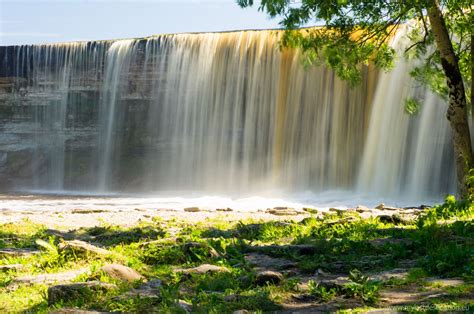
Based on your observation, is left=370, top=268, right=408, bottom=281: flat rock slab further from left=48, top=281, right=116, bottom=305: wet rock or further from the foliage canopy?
the foliage canopy

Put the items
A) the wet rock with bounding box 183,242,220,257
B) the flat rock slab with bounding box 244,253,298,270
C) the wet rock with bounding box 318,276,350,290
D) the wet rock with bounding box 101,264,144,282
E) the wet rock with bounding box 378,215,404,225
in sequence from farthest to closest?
the wet rock with bounding box 378,215,404,225, the wet rock with bounding box 183,242,220,257, the flat rock slab with bounding box 244,253,298,270, the wet rock with bounding box 101,264,144,282, the wet rock with bounding box 318,276,350,290

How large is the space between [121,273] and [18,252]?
2.80 metres

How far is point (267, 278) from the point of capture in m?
6.01

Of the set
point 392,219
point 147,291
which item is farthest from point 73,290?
point 392,219

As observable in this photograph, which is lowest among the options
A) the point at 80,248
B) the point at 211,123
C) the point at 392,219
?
the point at 80,248

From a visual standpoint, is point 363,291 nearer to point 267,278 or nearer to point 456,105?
point 267,278

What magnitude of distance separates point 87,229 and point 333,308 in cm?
718

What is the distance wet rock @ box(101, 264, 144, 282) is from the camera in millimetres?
6398

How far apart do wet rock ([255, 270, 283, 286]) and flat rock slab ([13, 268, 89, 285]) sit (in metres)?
1.84

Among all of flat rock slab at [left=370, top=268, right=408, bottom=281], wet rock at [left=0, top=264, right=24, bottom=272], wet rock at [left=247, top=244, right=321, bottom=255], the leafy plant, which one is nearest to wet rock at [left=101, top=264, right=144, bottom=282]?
wet rock at [left=0, top=264, right=24, bottom=272]

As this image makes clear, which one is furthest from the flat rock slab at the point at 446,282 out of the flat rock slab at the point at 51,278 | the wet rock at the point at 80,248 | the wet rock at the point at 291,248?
the wet rock at the point at 80,248

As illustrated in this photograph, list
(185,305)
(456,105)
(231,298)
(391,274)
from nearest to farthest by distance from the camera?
(185,305), (231,298), (391,274), (456,105)

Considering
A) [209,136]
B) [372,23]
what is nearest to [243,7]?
[372,23]

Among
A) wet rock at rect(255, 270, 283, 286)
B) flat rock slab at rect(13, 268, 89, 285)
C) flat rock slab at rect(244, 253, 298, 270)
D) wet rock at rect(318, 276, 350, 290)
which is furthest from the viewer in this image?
flat rock slab at rect(244, 253, 298, 270)
